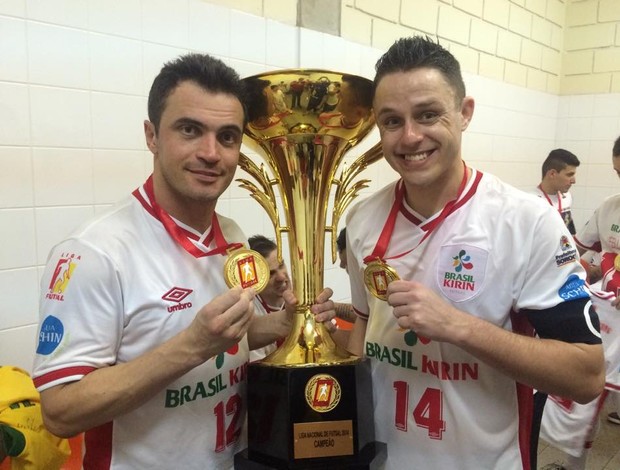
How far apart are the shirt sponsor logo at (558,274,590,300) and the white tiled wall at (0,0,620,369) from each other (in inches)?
67.3

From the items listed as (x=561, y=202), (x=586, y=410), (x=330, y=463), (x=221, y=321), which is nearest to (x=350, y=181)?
Answer: (x=221, y=321)

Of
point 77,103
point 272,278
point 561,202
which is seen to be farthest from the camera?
point 561,202

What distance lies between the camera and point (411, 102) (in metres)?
1.24

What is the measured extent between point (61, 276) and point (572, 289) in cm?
111

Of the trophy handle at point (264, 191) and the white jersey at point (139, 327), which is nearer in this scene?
the white jersey at point (139, 327)

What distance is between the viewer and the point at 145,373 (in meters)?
1.10

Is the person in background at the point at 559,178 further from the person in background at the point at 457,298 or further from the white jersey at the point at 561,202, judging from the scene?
the person in background at the point at 457,298

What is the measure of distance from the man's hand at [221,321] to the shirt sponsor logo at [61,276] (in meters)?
0.29

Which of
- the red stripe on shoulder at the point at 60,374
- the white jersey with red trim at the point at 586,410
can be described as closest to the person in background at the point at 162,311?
the red stripe on shoulder at the point at 60,374

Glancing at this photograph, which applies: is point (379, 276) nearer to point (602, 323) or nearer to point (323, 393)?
point (323, 393)

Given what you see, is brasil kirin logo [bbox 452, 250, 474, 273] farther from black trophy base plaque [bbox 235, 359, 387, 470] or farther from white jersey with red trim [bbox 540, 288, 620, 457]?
white jersey with red trim [bbox 540, 288, 620, 457]

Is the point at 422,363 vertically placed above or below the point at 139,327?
below

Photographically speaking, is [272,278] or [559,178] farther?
[559,178]

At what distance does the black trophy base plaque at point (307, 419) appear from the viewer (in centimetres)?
121
